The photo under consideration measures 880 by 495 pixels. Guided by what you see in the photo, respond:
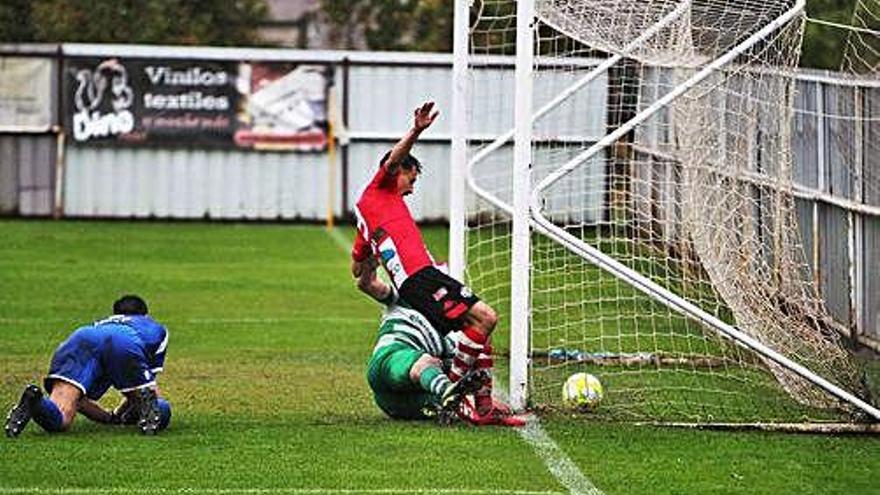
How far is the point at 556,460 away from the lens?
10.8m

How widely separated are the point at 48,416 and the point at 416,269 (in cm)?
225

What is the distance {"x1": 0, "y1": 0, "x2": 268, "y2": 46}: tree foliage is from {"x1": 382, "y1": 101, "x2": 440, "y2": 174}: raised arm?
23762 millimetres

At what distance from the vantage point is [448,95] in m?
30.2

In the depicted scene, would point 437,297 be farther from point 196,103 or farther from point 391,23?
point 391,23

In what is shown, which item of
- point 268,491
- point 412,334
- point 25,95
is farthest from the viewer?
point 25,95

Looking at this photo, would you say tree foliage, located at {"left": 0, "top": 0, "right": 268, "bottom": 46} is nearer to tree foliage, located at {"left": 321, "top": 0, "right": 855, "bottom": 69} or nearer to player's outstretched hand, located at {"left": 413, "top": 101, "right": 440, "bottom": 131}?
tree foliage, located at {"left": 321, "top": 0, "right": 855, "bottom": 69}

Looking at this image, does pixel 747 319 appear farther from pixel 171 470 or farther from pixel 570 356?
pixel 171 470

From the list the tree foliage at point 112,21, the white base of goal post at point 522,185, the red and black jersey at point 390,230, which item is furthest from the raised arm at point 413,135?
the tree foliage at point 112,21

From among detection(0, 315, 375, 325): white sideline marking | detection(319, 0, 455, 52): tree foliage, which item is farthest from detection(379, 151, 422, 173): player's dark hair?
detection(319, 0, 455, 52): tree foliage

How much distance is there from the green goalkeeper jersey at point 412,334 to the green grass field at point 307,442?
19.0 inches

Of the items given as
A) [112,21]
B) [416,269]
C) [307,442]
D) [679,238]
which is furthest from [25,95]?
[307,442]

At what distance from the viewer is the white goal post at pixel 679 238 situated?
1240 centimetres

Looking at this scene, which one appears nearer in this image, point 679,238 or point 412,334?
point 412,334

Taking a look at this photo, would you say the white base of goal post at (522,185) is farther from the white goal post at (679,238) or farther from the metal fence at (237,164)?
the metal fence at (237,164)
